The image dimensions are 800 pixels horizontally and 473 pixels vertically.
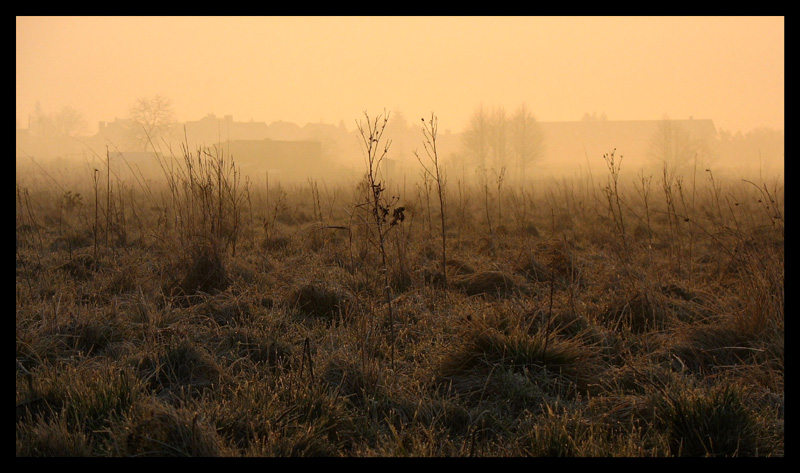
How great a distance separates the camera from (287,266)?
5.19 metres

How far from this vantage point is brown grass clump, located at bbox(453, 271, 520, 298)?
451 centimetres

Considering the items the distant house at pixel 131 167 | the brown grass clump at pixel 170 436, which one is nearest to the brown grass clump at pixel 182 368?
the brown grass clump at pixel 170 436

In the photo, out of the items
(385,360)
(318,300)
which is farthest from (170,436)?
(318,300)

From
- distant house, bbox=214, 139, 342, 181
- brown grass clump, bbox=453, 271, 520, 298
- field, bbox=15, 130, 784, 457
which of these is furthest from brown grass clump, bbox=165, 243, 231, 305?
distant house, bbox=214, 139, 342, 181

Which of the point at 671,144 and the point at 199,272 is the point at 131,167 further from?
the point at 671,144

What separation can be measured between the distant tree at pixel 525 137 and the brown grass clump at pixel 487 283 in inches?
1631

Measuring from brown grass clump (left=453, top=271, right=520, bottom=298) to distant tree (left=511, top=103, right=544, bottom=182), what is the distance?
41.4 m

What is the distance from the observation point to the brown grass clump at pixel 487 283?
4.51m

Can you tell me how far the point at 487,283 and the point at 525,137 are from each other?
43.1 m

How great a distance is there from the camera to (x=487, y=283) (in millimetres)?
4574

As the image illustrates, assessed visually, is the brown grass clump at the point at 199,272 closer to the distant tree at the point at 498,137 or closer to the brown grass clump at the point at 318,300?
the brown grass clump at the point at 318,300
